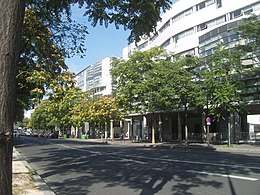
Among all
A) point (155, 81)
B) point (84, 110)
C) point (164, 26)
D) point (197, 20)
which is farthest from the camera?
point (84, 110)

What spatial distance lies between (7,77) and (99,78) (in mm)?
86564

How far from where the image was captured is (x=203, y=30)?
136 feet

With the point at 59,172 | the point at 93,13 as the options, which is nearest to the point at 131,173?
the point at 59,172

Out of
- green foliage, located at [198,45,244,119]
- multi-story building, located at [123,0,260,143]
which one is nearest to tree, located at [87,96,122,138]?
multi-story building, located at [123,0,260,143]

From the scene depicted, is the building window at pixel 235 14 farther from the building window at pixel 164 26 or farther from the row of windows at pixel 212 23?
the building window at pixel 164 26

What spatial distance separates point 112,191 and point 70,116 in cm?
6030

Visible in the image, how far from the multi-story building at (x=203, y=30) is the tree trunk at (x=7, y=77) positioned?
2697cm

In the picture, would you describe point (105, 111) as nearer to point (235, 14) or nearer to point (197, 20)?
point (197, 20)

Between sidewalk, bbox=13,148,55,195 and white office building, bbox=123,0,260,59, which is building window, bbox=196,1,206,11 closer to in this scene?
white office building, bbox=123,0,260,59

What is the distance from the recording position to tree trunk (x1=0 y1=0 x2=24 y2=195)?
3016 millimetres

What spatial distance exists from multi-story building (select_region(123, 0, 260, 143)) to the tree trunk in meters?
27.0

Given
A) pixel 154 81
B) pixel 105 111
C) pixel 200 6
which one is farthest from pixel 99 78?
pixel 154 81

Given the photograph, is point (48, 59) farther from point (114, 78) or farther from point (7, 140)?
point (114, 78)

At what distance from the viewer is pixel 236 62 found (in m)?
27.0
